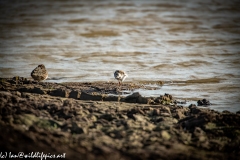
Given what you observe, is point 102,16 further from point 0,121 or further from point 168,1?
point 0,121

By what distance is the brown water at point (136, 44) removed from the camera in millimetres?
12664

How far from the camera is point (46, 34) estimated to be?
21562 millimetres

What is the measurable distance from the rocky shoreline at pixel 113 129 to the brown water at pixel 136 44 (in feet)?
6.28

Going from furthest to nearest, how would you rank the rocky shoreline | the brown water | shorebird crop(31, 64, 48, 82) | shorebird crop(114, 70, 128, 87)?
the brown water → shorebird crop(31, 64, 48, 82) → shorebird crop(114, 70, 128, 87) → the rocky shoreline

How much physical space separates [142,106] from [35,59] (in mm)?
Result: 7783

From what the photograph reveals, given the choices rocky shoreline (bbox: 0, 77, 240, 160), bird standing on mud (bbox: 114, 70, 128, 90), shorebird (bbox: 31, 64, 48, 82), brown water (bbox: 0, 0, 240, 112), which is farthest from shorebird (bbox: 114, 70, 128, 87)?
rocky shoreline (bbox: 0, 77, 240, 160)

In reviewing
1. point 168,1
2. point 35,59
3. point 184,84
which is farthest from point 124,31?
point 168,1

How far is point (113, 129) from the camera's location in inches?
277

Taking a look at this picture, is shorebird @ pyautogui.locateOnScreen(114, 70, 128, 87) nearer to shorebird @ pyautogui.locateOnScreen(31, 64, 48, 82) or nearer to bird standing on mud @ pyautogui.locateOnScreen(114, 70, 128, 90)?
bird standing on mud @ pyautogui.locateOnScreen(114, 70, 128, 90)

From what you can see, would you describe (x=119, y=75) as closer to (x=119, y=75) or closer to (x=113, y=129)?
(x=119, y=75)

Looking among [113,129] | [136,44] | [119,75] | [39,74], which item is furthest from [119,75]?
[136,44]

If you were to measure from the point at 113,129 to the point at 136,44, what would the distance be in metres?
12.0

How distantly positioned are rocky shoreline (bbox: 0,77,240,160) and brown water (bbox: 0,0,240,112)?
6.28ft

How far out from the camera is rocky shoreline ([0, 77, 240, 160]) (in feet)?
19.9
